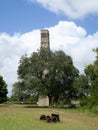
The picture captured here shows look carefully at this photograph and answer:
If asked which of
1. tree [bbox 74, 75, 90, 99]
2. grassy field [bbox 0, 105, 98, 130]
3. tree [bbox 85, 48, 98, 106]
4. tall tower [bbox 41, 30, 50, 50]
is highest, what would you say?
tall tower [bbox 41, 30, 50, 50]

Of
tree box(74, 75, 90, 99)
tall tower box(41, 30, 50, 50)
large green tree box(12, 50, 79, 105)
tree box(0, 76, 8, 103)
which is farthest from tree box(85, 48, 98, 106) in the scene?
tall tower box(41, 30, 50, 50)

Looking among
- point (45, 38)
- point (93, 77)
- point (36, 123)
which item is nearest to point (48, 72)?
point (45, 38)

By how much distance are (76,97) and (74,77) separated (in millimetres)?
4744

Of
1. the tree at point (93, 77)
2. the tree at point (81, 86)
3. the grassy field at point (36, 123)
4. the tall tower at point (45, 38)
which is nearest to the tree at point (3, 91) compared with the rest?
the tall tower at point (45, 38)

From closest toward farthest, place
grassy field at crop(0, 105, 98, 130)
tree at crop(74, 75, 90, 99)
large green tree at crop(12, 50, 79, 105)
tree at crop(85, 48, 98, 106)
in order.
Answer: grassy field at crop(0, 105, 98, 130) → tree at crop(85, 48, 98, 106) → tree at crop(74, 75, 90, 99) → large green tree at crop(12, 50, 79, 105)

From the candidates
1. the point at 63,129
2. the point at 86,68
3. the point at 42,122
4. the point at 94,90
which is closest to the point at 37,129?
the point at 63,129

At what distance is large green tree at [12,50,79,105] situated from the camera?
250 feet

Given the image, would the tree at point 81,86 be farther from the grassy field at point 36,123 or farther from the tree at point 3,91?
the tree at point 3,91

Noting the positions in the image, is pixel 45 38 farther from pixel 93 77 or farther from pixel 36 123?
pixel 36 123

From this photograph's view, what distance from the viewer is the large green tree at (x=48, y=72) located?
76.1 metres

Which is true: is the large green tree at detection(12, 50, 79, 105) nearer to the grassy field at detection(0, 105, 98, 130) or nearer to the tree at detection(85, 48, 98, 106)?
the grassy field at detection(0, 105, 98, 130)

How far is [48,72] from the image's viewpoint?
76312mm

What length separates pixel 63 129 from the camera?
29.4 m

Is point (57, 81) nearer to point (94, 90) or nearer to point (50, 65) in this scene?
point (50, 65)
